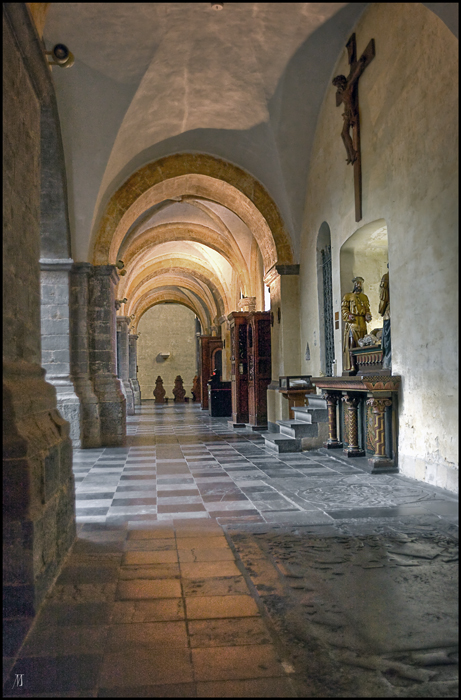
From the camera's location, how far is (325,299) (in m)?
10.0

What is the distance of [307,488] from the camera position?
556cm

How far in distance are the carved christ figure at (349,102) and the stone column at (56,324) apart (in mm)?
4952

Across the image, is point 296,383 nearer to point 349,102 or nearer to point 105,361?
point 105,361

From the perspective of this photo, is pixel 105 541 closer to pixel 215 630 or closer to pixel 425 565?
pixel 215 630

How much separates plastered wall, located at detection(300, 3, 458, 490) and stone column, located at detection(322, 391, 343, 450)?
172cm

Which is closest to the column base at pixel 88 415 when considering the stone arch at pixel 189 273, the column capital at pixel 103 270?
the column capital at pixel 103 270

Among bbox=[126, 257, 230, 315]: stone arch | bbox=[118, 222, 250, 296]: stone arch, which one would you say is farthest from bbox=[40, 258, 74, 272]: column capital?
bbox=[126, 257, 230, 315]: stone arch

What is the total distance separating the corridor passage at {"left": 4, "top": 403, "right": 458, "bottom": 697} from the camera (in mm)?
2033

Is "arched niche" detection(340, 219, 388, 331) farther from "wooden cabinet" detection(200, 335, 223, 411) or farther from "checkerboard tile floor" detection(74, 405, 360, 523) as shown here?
"wooden cabinet" detection(200, 335, 223, 411)

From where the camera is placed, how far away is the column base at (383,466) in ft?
21.0

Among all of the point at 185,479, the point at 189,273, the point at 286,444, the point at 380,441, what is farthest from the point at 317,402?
the point at 189,273

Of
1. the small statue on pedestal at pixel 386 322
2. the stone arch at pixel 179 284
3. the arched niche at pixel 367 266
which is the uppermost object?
the stone arch at pixel 179 284

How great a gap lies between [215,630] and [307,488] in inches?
128

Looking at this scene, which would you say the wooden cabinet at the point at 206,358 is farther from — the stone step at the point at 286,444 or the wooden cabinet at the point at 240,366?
the stone step at the point at 286,444
